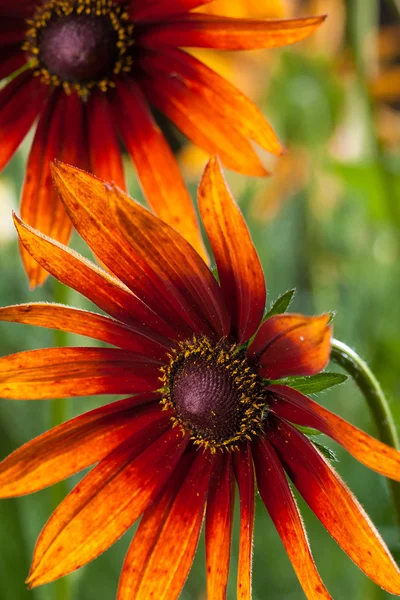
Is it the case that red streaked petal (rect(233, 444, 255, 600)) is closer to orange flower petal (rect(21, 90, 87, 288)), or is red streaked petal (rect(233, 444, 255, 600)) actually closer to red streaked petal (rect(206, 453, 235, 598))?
red streaked petal (rect(206, 453, 235, 598))

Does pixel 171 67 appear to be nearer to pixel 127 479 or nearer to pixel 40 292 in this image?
pixel 127 479

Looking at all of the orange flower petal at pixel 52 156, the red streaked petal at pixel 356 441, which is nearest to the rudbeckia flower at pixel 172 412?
the red streaked petal at pixel 356 441

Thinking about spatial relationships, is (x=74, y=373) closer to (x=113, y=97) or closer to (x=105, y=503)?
(x=105, y=503)

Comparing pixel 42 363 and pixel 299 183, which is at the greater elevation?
pixel 299 183

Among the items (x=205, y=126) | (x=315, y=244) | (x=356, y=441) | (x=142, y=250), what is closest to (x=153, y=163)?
(x=205, y=126)

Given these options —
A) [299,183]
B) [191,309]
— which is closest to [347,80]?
[299,183]

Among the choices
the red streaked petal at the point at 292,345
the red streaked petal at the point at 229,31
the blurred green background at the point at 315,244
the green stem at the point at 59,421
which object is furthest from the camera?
the blurred green background at the point at 315,244

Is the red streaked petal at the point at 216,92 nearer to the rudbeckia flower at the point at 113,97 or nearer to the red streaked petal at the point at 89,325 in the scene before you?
the rudbeckia flower at the point at 113,97
